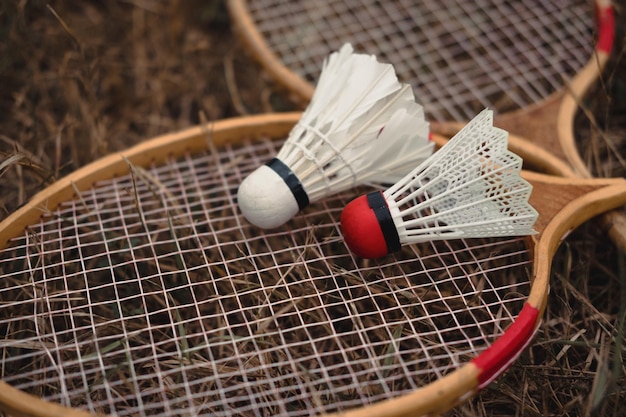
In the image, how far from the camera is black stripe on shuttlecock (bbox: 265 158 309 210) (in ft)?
5.72

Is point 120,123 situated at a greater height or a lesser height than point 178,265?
lesser

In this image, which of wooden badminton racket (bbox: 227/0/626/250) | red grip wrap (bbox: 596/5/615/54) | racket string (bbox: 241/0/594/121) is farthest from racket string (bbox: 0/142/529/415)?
red grip wrap (bbox: 596/5/615/54)

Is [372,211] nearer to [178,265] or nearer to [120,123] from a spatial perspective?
[178,265]

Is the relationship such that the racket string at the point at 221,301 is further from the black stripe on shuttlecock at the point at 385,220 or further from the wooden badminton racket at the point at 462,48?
the wooden badminton racket at the point at 462,48

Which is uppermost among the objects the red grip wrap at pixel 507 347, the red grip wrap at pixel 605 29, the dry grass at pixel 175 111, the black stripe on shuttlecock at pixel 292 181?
the red grip wrap at pixel 605 29

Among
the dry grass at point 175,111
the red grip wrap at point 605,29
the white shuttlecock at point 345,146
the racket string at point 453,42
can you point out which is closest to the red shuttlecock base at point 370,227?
the white shuttlecock at point 345,146

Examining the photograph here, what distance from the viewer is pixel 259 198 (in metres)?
1.73

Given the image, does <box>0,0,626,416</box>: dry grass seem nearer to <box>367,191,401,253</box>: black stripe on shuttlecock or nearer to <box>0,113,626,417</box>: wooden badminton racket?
<box>0,113,626,417</box>: wooden badminton racket

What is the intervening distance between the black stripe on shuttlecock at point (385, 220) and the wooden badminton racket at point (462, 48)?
52cm

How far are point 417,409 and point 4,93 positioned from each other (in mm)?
1924

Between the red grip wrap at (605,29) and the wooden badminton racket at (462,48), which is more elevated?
the red grip wrap at (605,29)

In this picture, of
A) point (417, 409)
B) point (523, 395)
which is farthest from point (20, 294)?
point (523, 395)

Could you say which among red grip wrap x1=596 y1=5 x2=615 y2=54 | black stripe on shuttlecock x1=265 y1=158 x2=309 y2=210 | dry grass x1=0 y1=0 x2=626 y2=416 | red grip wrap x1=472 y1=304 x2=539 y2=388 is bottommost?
dry grass x1=0 y1=0 x2=626 y2=416

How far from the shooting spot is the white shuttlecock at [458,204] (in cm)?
165
